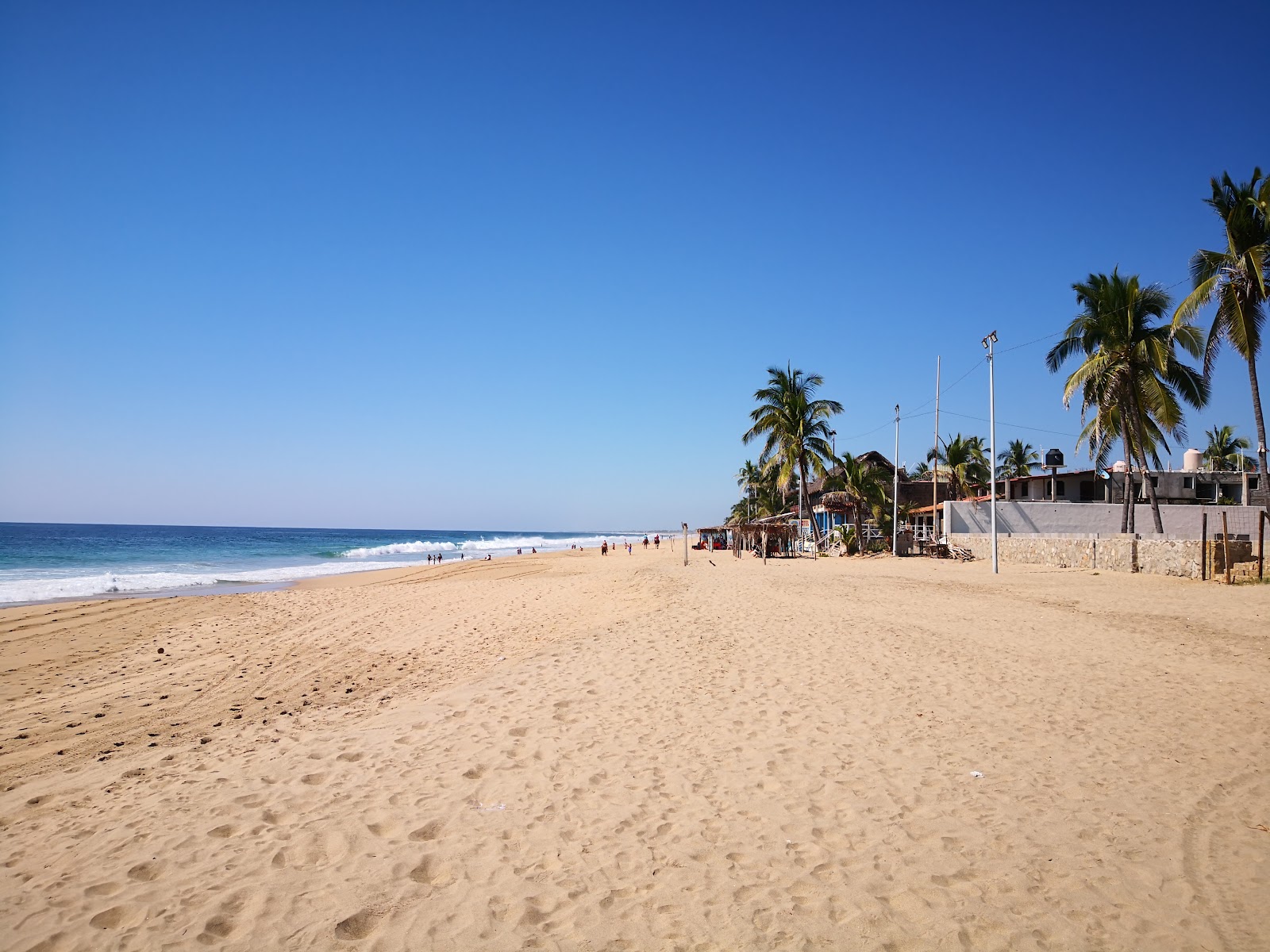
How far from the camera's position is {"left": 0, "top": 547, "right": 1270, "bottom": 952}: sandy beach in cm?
330

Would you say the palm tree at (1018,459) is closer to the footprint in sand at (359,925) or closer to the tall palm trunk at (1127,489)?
the tall palm trunk at (1127,489)

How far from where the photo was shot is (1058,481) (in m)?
36.2

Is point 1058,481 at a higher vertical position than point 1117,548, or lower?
higher

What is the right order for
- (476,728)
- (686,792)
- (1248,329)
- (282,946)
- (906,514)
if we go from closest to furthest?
(282,946) → (686,792) → (476,728) → (1248,329) → (906,514)

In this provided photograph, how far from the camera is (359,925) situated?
3.25 meters

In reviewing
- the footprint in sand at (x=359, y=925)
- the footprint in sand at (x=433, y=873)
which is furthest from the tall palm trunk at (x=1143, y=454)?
the footprint in sand at (x=359, y=925)

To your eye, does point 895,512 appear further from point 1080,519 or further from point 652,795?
point 652,795

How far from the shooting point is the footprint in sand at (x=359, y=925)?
3.17m

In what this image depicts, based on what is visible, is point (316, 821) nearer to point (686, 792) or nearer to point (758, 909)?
point (686, 792)

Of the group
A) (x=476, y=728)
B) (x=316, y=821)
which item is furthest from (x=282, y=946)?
(x=476, y=728)

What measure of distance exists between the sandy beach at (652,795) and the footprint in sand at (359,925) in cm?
2

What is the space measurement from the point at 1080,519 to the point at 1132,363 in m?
7.55

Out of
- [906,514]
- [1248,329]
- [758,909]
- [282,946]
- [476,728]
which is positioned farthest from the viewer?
[906,514]

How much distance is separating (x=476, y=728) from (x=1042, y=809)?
4.37 metres
